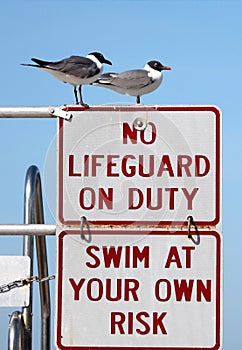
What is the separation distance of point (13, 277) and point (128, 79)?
153cm

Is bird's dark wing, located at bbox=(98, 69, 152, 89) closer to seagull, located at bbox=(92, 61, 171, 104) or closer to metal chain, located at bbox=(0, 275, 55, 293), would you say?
seagull, located at bbox=(92, 61, 171, 104)

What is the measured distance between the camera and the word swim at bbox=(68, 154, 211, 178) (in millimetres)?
3230

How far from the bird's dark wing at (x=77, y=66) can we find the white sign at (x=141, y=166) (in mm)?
930

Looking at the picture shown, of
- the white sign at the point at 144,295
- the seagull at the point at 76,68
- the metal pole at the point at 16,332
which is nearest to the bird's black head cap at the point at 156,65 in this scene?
the seagull at the point at 76,68

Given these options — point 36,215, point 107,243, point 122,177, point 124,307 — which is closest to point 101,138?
point 122,177

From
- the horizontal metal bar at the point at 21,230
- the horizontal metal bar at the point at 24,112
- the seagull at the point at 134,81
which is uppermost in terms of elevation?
the seagull at the point at 134,81

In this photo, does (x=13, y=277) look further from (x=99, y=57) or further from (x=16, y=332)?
(x=99, y=57)

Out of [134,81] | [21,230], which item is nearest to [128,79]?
[134,81]

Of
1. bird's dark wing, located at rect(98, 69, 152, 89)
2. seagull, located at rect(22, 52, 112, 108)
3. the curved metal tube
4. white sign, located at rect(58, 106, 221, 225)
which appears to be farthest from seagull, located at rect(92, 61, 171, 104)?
white sign, located at rect(58, 106, 221, 225)

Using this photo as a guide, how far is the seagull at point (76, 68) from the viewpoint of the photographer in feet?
13.7

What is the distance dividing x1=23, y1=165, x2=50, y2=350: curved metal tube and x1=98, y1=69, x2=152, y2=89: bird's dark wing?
0.69m

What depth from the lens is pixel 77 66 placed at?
4227 mm

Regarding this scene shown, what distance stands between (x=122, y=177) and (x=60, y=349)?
722 millimetres

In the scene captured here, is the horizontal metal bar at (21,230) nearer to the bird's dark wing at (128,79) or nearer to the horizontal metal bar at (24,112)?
the horizontal metal bar at (24,112)
